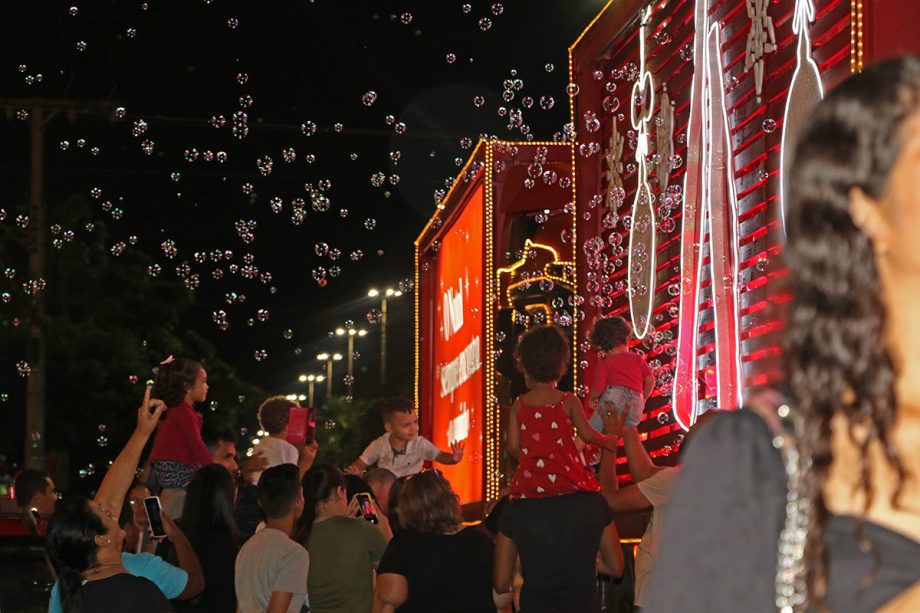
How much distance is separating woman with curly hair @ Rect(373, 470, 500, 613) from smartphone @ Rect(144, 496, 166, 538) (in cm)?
103

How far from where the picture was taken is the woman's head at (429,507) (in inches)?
244

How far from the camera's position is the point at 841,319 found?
4.47 feet

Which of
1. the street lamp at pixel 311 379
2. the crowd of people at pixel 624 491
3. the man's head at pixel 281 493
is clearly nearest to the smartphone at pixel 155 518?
the crowd of people at pixel 624 491

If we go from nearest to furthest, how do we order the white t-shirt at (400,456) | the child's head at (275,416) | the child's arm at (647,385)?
the child's arm at (647,385) < the child's head at (275,416) < the white t-shirt at (400,456)

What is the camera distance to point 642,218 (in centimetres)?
838

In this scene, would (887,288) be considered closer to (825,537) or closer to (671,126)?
(825,537)

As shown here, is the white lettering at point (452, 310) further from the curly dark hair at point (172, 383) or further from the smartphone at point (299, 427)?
the curly dark hair at point (172, 383)

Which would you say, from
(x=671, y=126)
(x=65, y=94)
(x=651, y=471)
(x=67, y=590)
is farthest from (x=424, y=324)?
(x=67, y=590)

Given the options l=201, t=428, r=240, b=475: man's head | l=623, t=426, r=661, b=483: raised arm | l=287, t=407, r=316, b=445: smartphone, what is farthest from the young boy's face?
l=623, t=426, r=661, b=483: raised arm

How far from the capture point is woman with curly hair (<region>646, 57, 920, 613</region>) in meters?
1.35

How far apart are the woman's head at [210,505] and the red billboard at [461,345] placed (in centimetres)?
557

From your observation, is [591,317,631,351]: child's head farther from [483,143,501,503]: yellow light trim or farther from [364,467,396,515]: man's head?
[483,143,501,503]: yellow light trim

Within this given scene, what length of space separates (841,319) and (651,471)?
5041 millimetres

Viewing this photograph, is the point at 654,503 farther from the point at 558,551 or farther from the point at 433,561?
the point at 433,561
